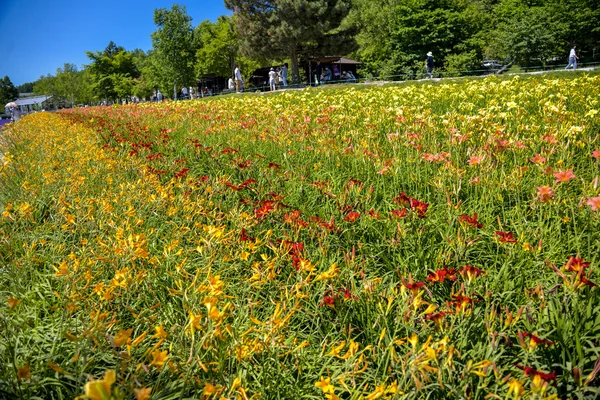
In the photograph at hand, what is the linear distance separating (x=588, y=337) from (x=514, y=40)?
33.7 m

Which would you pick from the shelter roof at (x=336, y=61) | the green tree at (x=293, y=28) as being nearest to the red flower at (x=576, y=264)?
the green tree at (x=293, y=28)

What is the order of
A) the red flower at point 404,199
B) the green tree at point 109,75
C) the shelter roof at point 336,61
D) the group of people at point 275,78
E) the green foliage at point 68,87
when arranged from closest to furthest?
1. the red flower at point 404,199
2. the group of people at point 275,78
3. the shelter roof at point 336,61
4. the green tree at point 109,75
5. the green foliage at point 68,87

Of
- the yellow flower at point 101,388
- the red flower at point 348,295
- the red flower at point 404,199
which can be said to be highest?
the yellow flower at point 101,388

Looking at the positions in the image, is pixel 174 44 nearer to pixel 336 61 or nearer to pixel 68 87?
pixel 336 61

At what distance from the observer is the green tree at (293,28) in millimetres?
26234

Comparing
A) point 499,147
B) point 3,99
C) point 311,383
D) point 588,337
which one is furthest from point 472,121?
point 3,99

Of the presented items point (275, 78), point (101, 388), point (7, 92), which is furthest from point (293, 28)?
point (7, 92)

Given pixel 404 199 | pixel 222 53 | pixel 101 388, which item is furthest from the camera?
pixel 222 53

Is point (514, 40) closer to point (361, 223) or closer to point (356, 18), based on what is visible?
point (356, 18)

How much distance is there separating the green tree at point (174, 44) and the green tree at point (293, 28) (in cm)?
590

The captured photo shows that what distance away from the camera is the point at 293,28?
26.3m

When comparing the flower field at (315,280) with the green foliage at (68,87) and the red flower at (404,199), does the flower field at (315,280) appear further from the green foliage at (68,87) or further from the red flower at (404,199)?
the green foliage at (68,87)

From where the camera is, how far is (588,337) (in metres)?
1.29

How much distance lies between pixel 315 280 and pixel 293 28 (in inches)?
1086
